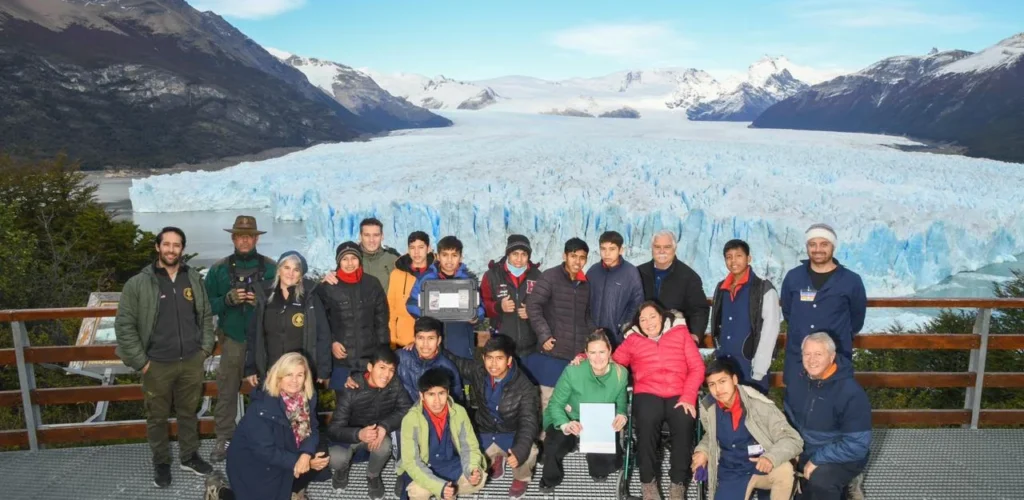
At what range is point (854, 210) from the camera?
14.3m

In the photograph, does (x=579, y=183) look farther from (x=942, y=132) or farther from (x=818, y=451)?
(x=942, y=132)

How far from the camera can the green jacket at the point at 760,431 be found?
2.54 m

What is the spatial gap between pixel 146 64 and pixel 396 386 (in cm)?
5315

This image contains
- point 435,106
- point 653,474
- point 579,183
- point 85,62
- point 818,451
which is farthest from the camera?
point 435,106

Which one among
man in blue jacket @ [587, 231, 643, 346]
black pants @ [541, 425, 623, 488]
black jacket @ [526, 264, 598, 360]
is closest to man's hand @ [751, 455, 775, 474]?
Result: black pants @ [541, 425, 623, 488]

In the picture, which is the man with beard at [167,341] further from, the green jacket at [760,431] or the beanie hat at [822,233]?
the beanie hat at [822,233]

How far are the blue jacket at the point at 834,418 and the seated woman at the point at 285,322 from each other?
81.3 inches

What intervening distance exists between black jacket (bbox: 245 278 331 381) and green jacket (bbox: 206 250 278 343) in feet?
0.41

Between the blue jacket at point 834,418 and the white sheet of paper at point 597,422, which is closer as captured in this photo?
the blue jacket at point 834,418

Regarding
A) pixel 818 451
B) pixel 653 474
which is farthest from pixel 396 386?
pixel 818 451

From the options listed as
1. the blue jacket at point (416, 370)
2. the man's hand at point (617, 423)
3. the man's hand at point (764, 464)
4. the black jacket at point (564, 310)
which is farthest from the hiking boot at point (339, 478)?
the man's hand at point (764, 464)

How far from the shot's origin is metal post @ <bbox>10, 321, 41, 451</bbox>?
3.19 m

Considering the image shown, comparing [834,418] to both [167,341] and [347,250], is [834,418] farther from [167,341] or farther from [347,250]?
[167,341]

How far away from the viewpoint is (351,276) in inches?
126
